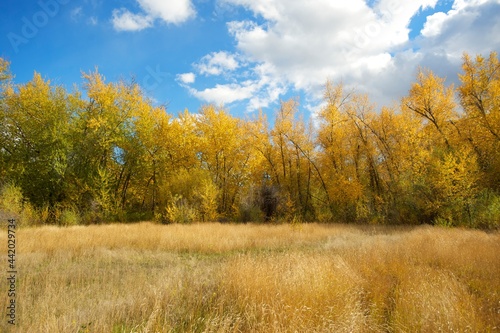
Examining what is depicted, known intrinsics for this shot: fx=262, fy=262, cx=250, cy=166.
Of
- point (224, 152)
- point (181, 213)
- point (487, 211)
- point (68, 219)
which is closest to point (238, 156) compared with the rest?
point (224, 152)

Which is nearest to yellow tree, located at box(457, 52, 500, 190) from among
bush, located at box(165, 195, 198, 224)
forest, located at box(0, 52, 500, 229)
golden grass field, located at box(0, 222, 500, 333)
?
forest, located at box(0, 52, 500, 229)

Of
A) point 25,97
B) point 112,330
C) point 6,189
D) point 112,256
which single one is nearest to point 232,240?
point 112,256

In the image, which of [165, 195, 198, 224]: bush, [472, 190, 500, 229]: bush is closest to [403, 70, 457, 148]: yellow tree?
[472, 190, 500, 229]: bush

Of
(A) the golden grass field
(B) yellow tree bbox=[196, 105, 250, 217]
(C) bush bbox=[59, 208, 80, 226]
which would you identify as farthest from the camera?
(B) yellow tree bbox=[196, 105, 250, 217]

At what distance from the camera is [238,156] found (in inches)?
910

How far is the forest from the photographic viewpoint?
1698 centimetres

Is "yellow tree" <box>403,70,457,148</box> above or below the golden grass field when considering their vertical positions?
above

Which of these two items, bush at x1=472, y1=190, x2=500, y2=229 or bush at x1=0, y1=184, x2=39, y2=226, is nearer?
bush at x1=472, y1=190, x2=500, y2=229

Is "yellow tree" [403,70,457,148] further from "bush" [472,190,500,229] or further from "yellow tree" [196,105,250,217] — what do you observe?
"yellow tree" [196,105,250,217]

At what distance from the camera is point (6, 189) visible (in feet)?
54.9

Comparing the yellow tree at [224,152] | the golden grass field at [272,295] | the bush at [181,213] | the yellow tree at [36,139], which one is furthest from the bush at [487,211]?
the yellow tree at [36,139]

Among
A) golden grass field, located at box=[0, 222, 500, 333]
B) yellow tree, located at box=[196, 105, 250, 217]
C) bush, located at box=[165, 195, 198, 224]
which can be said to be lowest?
golden grass field, located at box=[0, 222, 500, 333]

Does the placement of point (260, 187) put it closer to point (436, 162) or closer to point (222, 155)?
point (222, 155)

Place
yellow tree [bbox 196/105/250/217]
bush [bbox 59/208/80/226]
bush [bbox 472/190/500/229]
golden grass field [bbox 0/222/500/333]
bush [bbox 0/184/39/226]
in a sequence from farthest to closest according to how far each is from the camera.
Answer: yellow tree [bbox 196/105/250/217] < bush [bbox 59/208/80/226] < bush [bbox 0/184/39/226] < bush [bbox 472/190/500/229] < golden grass field [bbox 0/222/500/333]
